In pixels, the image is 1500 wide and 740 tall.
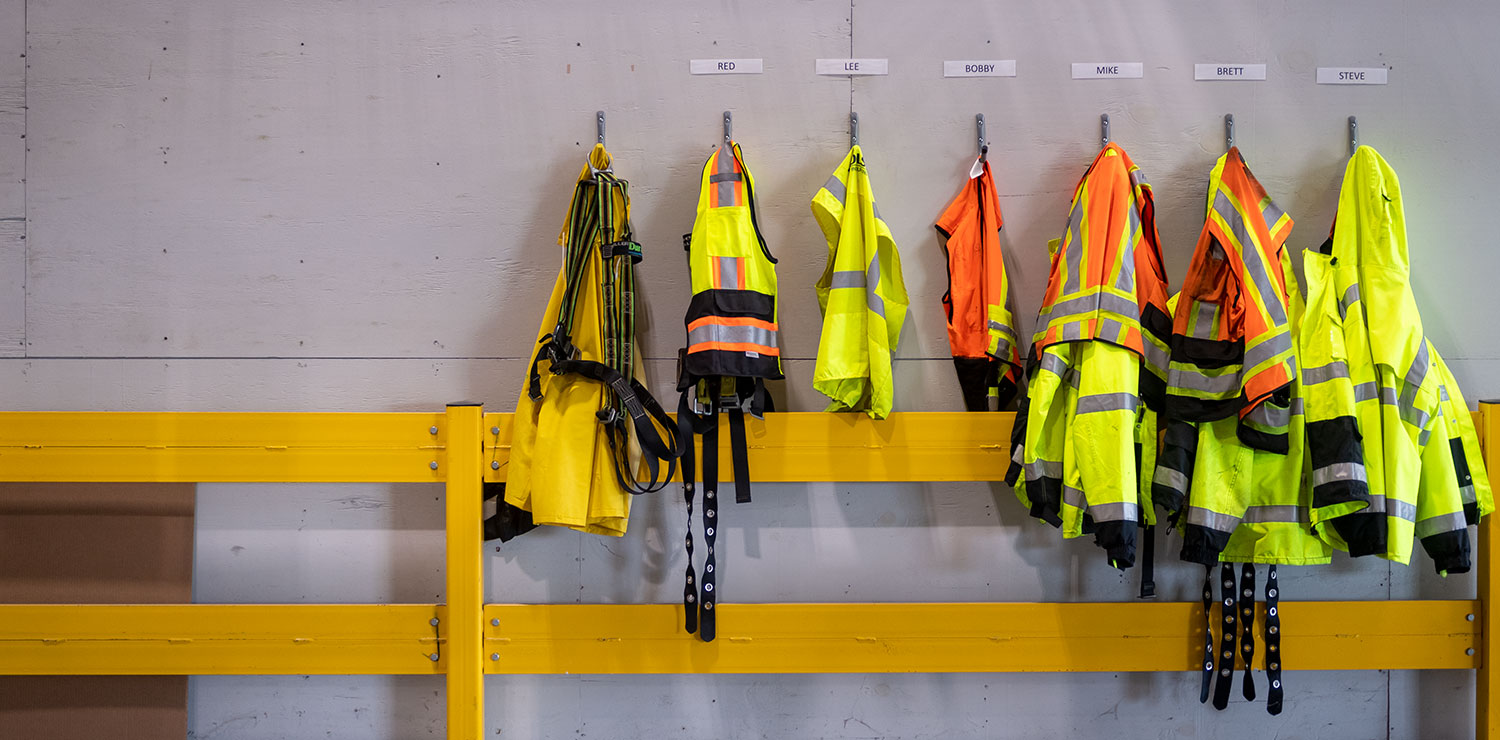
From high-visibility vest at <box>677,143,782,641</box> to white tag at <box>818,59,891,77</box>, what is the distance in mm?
322

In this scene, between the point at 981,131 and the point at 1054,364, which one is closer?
the point at 1054,364

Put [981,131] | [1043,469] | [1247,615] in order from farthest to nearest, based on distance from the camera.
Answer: [981,131], [1247,615], [1043,469]

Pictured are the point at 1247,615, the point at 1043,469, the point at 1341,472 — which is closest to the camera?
the point at 1341,472

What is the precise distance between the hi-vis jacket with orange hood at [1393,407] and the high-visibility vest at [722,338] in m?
1.23

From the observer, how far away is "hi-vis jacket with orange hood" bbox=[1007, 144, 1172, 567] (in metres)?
1.69

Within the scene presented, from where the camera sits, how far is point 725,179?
1854 mm

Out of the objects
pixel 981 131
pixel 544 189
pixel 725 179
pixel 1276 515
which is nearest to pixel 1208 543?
pixel 1276 515

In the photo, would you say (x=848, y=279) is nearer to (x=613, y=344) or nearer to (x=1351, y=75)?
(x=613, y=344)

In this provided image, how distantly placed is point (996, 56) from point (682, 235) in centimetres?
90

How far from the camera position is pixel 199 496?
2037 mm

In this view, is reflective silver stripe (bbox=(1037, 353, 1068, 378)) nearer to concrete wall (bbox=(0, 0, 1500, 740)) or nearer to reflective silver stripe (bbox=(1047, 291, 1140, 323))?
reflective silver stripe (bbox=(1047, 291, 1140, 323))

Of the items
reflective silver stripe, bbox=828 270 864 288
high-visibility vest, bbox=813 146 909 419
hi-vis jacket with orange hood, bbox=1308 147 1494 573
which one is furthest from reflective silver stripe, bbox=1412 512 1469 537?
reflective silver stripe, bbox=828 270 864 288

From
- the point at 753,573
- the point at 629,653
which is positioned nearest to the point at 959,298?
the point at 753,573

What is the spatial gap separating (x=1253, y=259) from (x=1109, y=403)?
1.55 ft
